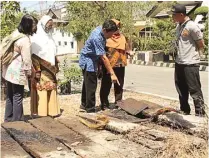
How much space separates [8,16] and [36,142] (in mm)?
5370

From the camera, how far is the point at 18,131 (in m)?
4.18

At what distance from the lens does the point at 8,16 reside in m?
8.51

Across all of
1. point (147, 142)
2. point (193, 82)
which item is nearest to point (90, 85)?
point (193, 82)

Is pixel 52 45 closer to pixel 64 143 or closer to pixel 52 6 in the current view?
pixel 64 143

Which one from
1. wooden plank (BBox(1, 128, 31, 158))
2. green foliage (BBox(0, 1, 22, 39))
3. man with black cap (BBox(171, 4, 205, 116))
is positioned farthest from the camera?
Answer: green foliage (BBox(0, 1, 22, 39))

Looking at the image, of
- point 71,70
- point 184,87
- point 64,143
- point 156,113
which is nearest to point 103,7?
point 71,70

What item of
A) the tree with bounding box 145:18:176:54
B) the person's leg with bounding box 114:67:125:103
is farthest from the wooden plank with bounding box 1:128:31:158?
the tree with bounding box 145:18:176:54

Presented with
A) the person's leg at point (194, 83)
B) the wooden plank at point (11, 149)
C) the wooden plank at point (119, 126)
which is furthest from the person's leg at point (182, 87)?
the wooden plank at point (11, 149)

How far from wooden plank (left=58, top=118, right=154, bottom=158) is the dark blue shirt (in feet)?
4.82

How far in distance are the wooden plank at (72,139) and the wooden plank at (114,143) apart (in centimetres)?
7

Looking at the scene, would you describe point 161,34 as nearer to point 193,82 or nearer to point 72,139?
point 193,82

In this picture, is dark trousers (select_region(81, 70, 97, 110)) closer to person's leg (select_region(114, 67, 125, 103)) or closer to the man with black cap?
person's leg (select_region(114, 67, 125, 103))

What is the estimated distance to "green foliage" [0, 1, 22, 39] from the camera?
27.3ft

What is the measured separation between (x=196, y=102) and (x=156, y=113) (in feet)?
3.63
